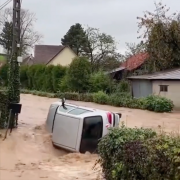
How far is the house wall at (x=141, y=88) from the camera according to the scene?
3279 cm

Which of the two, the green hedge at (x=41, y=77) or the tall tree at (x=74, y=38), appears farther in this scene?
the tall tree at (x=74, y=38)

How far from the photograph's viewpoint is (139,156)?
6.10 m

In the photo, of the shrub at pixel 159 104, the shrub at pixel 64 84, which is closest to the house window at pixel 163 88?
the shrub at pixel 159 104

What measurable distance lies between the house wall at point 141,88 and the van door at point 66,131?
1974 cm

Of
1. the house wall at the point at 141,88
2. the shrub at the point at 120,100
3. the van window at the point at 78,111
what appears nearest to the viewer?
the van window at the point at 78,111

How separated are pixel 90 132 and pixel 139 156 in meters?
6.75

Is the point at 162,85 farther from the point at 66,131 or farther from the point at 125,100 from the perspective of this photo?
the point at 66,131

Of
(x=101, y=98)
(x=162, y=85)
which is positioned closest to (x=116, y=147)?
(x=162, y=85)

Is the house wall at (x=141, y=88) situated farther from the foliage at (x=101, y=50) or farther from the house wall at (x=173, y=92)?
the foliage at (x=101, y=50)

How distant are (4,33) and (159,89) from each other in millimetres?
41061

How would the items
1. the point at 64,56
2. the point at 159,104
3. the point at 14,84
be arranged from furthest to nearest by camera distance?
the point at 64,56, the point at 159,104, the point at 14,84

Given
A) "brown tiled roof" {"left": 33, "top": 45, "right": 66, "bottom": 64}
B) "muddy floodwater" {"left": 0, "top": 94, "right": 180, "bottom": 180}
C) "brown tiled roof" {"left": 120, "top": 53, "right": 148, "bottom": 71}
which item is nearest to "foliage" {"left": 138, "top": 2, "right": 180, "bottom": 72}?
"brown tiled roof" {"left": 120, "top": 53, "right": 148, "bottom": 71}

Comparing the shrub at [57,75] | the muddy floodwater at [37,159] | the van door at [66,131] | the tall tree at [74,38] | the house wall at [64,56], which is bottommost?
the muddy floodwater at [37,159]

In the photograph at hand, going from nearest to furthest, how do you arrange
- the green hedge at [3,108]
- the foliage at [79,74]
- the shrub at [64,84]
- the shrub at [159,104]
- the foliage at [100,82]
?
the green hedge at [3,108] → the shrub at [159,104] → the foliage at [100,82] → the foliage at [79,74] → the shrub at [64,84]
